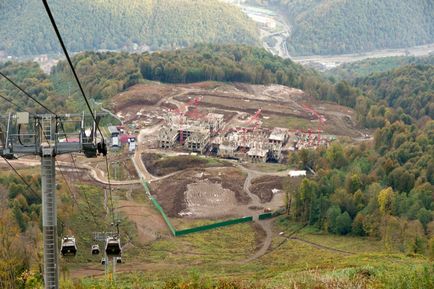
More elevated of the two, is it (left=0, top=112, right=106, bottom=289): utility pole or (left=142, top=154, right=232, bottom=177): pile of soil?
(left=0, top=112, right=106, bottom=289): utility pole

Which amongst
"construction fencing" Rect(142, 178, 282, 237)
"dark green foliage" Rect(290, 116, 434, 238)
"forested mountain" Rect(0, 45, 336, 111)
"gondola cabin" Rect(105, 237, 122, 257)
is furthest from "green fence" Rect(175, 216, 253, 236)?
"forested mountain" Rect(0, 45, 336, 111)

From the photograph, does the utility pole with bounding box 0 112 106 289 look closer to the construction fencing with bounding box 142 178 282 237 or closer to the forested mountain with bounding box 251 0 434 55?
the construction fencing with bounding box 142 178 282 237

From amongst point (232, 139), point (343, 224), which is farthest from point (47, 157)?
point (232, 139)

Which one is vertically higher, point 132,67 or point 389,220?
point 132,67

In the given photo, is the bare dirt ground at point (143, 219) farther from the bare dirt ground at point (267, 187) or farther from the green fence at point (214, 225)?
the bare dirt ground at point (267, 187)

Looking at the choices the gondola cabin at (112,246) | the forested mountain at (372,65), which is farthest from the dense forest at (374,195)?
the forested mountain at (372,65)

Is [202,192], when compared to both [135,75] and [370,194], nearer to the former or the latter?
[370,194]

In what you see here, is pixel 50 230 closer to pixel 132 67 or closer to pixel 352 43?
pixel 132 67

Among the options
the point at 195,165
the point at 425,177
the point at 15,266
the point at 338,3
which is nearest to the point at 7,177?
the point at 195,165

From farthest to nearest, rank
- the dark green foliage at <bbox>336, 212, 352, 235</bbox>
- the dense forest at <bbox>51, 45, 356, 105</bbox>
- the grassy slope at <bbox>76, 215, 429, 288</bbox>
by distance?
the dense forest at <bbox>51, 45, 356, 105</bbox>
the dark green foliage at <bbox>336, 212, 352, 235</bbox>
the grassy slope at <bbox>76, 215, 429, 288</bbox>
